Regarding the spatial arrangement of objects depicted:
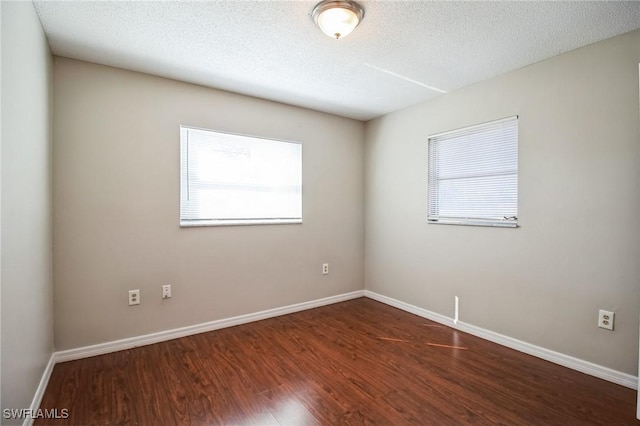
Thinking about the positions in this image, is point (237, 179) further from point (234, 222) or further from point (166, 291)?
point (166, 291)

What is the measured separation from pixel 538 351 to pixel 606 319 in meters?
0.55

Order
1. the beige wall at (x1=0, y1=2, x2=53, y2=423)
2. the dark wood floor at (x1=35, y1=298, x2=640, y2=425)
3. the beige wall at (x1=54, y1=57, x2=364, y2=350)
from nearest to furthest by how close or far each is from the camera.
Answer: the beige wall at (x1=0, y1=2, x2=53, y2=423) → the dark wood floor at (x1=35, y1=298, x2=640, y2=425) → the beige wall at (x1=54, y1=57, x2=364, y2=350)

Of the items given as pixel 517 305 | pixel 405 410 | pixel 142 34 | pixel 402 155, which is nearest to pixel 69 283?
pixel 142 34

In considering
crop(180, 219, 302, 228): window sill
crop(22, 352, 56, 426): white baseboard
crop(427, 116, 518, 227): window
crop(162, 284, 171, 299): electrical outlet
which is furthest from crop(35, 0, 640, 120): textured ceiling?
crop(22, 352, 56, 426): white baseboard

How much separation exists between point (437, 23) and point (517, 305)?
2.31 m

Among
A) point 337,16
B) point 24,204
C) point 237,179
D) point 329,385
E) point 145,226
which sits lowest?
point 329,385

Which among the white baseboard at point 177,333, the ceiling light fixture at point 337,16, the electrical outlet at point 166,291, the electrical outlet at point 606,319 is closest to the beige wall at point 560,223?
the electrical outlet at point 606,319

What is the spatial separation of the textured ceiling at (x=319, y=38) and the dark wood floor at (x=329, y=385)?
2.37m

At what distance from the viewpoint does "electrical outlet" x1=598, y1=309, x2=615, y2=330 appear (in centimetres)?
214

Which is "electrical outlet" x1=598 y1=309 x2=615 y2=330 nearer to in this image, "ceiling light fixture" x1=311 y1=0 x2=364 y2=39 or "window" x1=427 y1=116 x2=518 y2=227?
"window" x1=427 y1=116 x2=518 y2=227

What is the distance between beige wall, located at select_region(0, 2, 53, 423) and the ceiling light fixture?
150cm

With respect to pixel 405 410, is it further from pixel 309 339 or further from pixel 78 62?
pixel 78 62

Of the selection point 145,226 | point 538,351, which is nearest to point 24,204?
point 145,226

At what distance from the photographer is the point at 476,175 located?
2.98 metres
